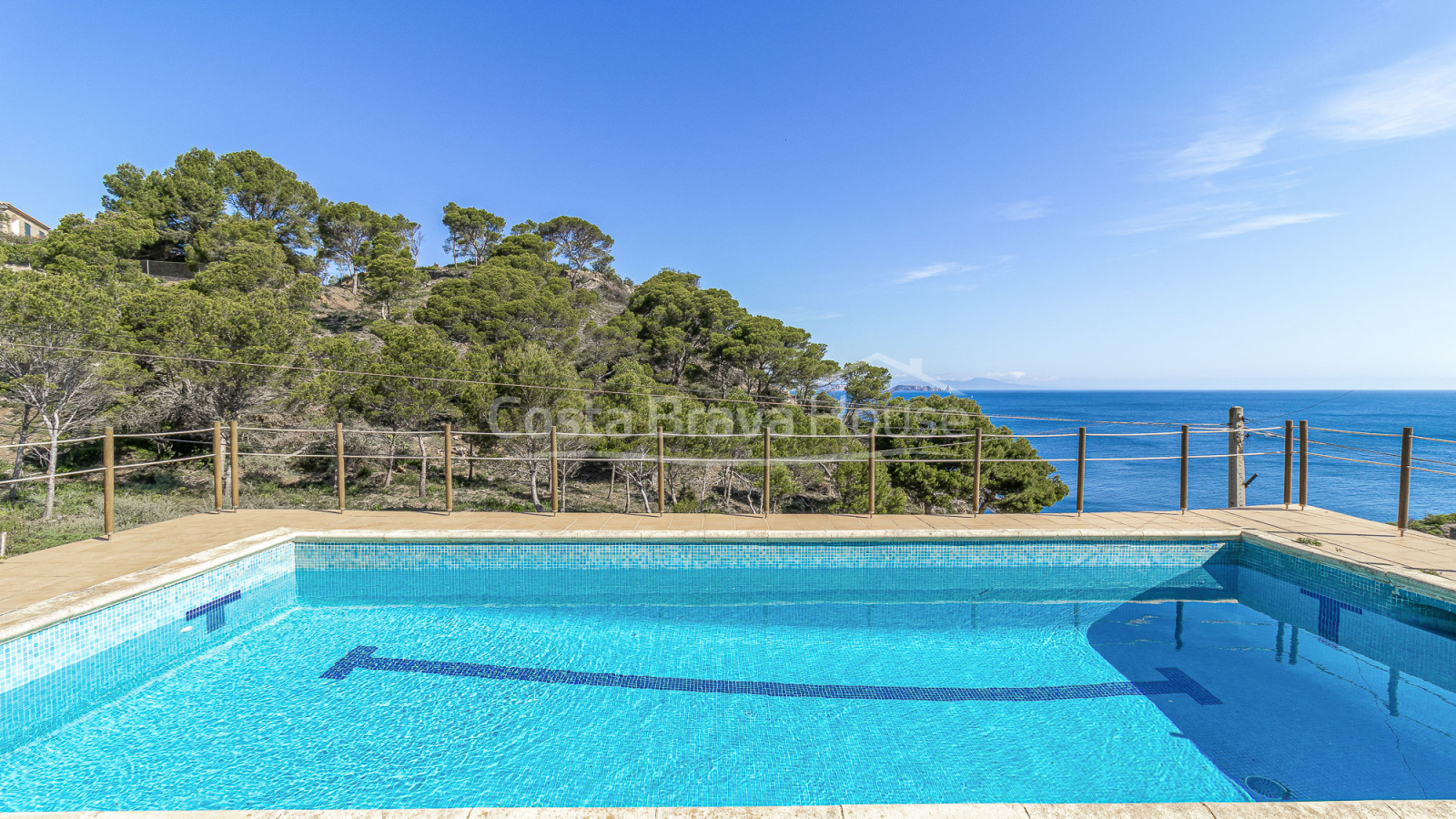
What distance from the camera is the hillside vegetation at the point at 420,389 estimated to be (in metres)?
9.23

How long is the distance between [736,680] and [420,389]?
1156 centimetres

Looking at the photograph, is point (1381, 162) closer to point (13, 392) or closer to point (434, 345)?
point (434, 345)

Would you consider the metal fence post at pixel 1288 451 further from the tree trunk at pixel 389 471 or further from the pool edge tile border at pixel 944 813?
the tree trunk at pixel 389 471

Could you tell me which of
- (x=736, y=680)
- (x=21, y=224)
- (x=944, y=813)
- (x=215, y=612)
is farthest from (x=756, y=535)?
(x=21, y=224)

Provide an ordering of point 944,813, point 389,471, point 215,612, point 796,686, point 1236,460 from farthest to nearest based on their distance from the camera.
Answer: point 389,471 < point 1236,460 < point 215,612 < point 796,686 < point 944,813

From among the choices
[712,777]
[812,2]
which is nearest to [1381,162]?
[812,2]

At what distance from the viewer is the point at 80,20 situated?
10.4 m

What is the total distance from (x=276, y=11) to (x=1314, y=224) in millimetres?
→ 18940

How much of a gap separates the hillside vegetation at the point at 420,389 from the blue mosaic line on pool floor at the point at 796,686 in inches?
90.2

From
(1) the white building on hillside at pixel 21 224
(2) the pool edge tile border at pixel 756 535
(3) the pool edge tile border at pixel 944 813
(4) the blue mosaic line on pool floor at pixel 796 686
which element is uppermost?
(1) the white building on hillside at pixel 21 224

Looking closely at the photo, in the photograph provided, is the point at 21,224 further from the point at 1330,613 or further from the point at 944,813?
the point at 1330,613

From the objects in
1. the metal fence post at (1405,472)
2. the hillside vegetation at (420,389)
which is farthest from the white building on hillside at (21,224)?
the metal fence post at (1405,472)

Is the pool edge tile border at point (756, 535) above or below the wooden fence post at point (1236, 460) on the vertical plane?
below

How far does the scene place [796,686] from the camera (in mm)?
2949
